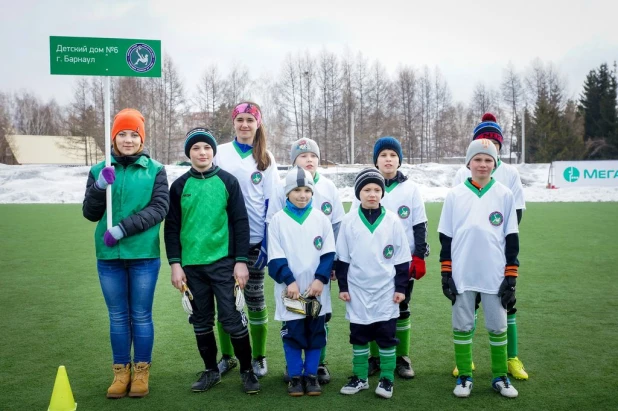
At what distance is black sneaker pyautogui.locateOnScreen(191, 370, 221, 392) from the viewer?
413cm

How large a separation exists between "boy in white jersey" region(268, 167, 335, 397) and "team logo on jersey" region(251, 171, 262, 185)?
450 millimetres

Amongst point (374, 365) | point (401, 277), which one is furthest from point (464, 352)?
point (374, 365)

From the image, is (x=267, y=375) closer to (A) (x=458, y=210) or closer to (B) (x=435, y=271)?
(A) (x=458, y=210)

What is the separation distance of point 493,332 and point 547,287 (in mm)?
3899

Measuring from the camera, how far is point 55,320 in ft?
20.0

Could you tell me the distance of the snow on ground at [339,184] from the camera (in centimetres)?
2590

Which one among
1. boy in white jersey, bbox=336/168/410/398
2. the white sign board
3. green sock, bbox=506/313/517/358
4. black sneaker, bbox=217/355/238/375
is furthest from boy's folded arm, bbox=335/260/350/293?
the white sign board

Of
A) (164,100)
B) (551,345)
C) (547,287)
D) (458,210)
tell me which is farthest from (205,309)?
(164,100)

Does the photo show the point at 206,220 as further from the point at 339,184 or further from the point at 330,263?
the point at 339,184

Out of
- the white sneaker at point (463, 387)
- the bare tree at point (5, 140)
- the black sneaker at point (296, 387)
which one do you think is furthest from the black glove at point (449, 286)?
the bare tree at point (5, 140)

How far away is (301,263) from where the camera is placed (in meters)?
4.14

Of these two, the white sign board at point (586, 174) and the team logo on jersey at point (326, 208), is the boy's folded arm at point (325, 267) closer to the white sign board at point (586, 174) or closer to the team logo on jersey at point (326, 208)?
the team logo on jersey at point (326, 208)

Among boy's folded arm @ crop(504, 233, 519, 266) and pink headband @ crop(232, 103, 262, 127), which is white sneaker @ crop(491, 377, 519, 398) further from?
pink headband @ crop(232, 103, 262, 127)

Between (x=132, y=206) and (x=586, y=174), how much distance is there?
27113 mm
